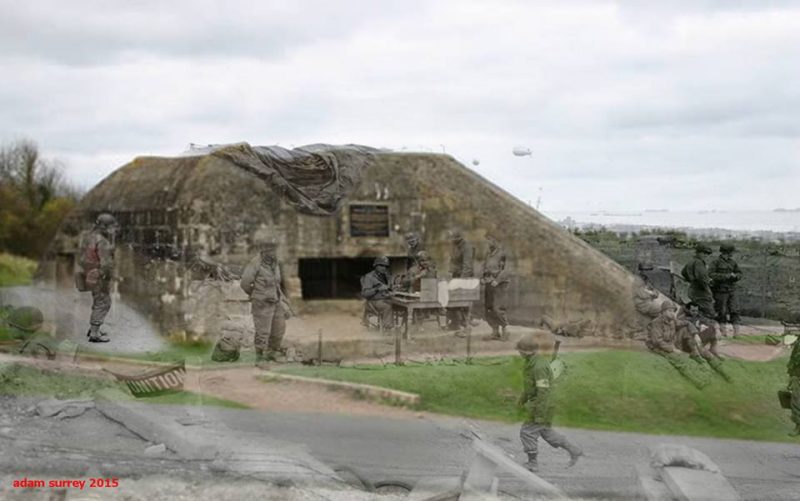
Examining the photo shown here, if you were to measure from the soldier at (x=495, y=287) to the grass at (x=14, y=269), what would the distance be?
4.50m

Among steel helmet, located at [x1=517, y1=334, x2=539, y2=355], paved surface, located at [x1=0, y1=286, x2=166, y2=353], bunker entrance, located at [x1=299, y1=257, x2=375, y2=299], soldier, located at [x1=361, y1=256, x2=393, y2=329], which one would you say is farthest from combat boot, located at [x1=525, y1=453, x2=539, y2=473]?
paved surface, located at [x1=0, y1=286, x2=166, y2=353]

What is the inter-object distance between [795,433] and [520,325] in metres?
2.80

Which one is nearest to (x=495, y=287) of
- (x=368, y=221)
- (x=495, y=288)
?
(x=495, y=288)

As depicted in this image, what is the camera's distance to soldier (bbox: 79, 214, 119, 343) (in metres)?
8.28

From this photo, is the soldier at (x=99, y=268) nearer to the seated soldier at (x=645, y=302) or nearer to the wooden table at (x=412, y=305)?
the wooden table at (x=412, y=305)

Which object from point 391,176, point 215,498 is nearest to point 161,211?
point 391,176

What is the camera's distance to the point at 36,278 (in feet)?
26.7

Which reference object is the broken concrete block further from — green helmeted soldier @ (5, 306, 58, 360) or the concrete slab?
the concrete slab

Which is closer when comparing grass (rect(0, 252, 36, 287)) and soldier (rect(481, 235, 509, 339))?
grass (rect(0, 252, 36, 287))

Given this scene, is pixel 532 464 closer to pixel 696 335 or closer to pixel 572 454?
pixel 572 454

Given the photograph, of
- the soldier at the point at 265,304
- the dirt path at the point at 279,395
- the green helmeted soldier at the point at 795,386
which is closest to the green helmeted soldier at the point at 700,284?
the green helmeted soldier at the point at 795,386

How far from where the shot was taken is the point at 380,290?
8.46m

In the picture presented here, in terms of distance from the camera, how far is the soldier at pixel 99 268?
8281mm

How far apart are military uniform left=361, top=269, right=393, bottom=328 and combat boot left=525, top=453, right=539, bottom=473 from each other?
1.99m
